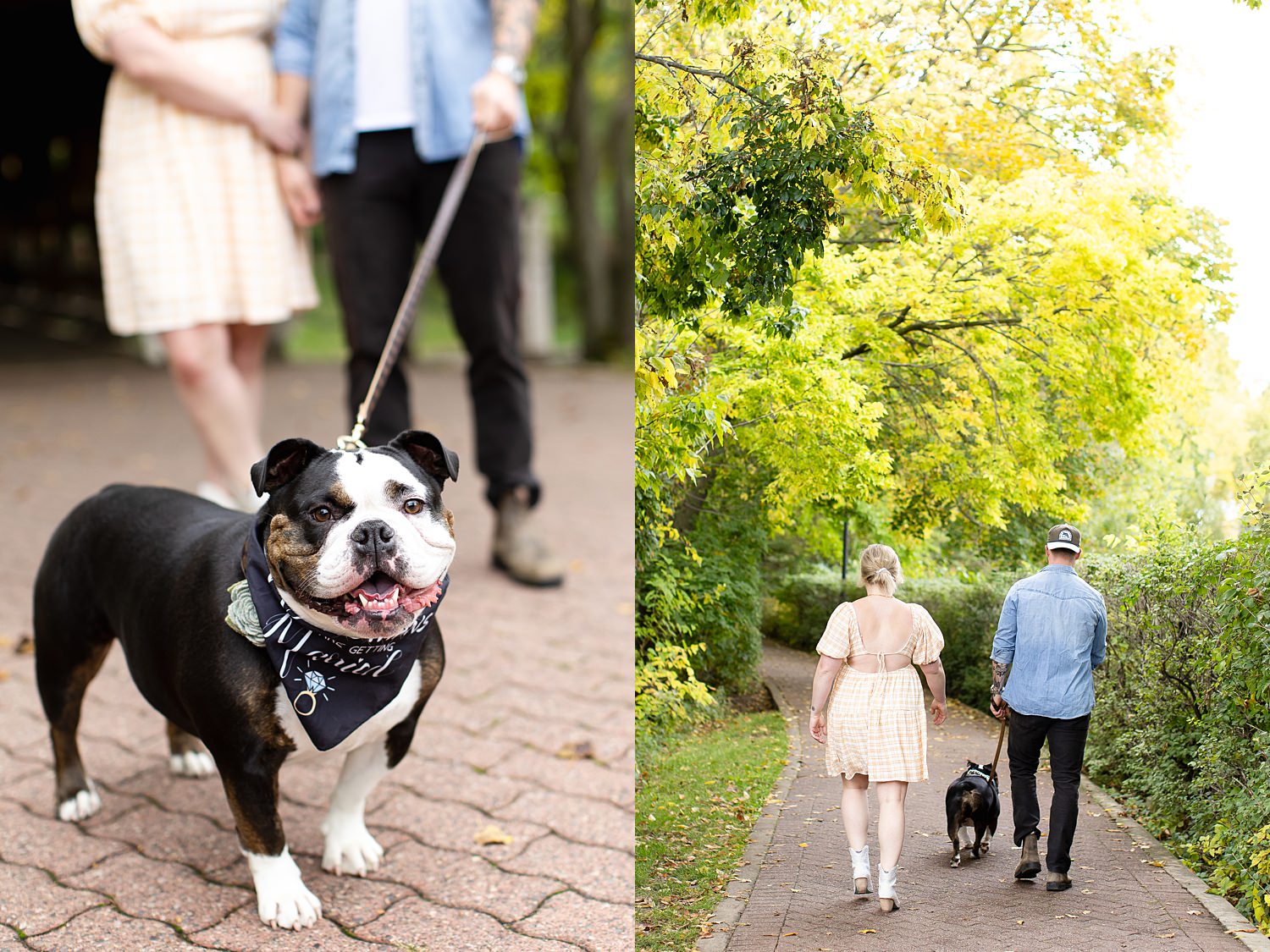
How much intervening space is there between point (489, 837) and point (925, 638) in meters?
1.58

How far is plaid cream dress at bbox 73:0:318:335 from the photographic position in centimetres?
422

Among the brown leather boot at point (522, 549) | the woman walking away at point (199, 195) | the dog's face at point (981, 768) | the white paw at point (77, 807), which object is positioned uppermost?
the woman walking away at point (199, 195)

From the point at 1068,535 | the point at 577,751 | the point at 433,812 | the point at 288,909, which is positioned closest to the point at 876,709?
the point at 1068,535

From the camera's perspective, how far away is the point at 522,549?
204 inches

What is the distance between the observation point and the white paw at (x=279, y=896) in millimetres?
2607

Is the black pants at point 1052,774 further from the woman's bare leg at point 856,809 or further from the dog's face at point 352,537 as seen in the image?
the dog's face at point 352,537

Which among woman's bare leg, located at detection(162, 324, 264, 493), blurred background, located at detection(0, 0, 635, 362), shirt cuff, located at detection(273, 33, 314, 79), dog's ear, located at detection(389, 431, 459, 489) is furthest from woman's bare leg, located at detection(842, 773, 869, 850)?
blurred background, located at detection(0, 0, 635, 362)

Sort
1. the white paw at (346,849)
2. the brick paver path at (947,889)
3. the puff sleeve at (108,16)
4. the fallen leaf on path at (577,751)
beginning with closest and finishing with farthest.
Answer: the brick paver path at (947,889) < the white paw at (346,849) < the fallen leaf on path at (577,751) < the puff sleeve at (108,16)

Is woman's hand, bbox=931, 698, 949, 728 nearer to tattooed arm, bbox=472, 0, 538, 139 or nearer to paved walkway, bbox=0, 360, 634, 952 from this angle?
paved walkway, bbox=0, 360, 634, 952

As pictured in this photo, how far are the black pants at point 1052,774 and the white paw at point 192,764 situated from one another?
7.74 feet

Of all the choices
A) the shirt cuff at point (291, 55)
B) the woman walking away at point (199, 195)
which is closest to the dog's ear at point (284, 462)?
the woman walking away at point (199, 195)

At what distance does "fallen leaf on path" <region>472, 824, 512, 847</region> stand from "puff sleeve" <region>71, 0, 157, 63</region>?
2.87 m

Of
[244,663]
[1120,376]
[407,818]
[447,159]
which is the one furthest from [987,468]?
[447,159]

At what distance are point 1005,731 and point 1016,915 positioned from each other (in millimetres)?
261
